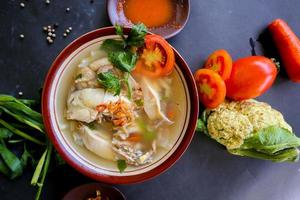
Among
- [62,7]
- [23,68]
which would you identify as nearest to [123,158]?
[23,68]

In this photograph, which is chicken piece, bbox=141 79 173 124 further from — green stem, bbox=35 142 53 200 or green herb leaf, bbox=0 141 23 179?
green herb leaf, bbox=0 141 23 179

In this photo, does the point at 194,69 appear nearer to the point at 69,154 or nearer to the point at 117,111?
the point at 117,111

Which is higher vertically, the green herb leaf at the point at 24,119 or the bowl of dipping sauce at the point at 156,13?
the bowl of dipping sauce at the point at 156,13

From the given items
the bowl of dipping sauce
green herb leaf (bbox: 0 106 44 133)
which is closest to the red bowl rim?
green herb leaf (bbox: 0 106 44 133)

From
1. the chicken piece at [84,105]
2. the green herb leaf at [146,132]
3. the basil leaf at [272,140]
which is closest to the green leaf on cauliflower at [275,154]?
the basil leaf at [272,140]

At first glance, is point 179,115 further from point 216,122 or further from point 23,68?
point 23,68

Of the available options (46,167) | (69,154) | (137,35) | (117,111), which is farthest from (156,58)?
(46,167)

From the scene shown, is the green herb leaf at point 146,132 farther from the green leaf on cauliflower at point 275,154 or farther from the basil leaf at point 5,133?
the basil leaf at point 5,133
